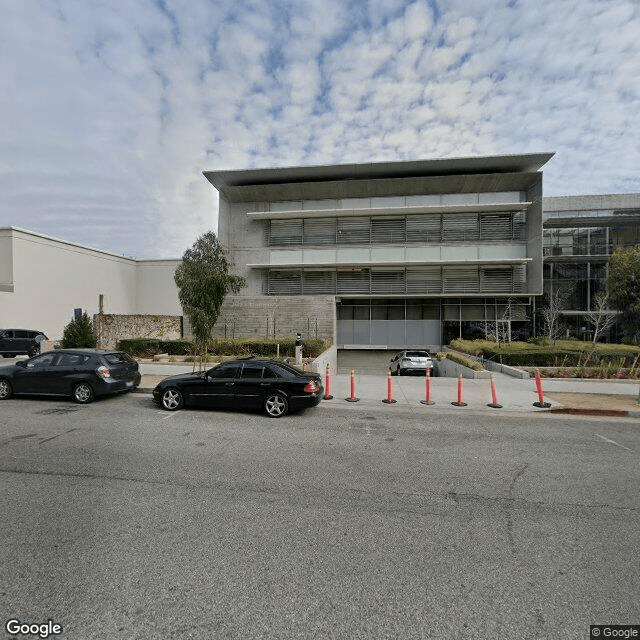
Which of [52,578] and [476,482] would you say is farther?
[476,482]

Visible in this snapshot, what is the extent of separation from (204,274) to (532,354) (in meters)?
14.6

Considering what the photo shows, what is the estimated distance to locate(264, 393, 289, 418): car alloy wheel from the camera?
27.5ft

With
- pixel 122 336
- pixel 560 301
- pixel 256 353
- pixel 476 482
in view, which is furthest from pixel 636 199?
pixel 122 336

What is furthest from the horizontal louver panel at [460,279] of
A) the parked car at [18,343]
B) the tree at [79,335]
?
the parked car at [18,343]

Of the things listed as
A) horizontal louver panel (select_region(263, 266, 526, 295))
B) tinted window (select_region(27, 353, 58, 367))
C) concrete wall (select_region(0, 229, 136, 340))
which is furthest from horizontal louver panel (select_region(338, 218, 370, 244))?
concrete wall (select_region(0, 229, 136, 340))

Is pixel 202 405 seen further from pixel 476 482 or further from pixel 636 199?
pixel 636 199

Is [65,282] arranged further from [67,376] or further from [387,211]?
[387,211]

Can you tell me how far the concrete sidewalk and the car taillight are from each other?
173 centimetres

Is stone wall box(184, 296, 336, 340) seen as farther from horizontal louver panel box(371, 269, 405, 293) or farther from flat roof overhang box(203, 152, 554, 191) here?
flat roof overhang box(203, 152, 554, 191)

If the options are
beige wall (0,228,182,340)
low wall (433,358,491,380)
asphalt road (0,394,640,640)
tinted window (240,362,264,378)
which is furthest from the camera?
beige wall (0,228,182,340)

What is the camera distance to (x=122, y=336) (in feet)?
71.2

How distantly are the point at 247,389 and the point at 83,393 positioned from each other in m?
4.77

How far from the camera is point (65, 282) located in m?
28.2

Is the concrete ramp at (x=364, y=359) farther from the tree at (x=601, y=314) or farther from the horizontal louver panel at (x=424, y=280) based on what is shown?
the tree at (x=601, y=314)
